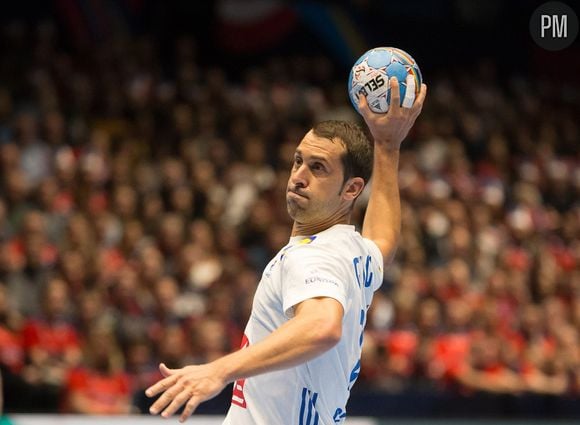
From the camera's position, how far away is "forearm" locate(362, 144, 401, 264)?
500 cm

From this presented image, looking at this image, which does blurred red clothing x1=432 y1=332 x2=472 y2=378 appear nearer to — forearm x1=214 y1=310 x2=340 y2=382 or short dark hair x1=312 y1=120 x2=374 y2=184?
short dark hair x1=312 y1=120 x2=374 y2=184

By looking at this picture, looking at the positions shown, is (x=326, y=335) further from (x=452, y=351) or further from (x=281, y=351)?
(x=452, y=351)

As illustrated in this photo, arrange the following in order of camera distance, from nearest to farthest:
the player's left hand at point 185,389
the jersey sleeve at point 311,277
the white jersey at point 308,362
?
1. the player's left hand at point 185,389
2. the jersey sleeve at point 311,277
3. the white jersey at point 308,362

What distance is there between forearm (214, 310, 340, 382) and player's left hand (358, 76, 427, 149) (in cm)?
153

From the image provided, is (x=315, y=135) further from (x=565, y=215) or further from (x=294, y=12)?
(x=294, y=12)

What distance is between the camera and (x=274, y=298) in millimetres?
4121

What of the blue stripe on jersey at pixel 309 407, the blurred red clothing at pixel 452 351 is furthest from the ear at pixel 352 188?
the blurred red clothing at pixel 452 351

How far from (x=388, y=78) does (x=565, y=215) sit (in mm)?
11282

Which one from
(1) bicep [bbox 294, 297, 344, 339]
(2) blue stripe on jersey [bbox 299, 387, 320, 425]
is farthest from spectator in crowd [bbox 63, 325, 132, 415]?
(1) bicep [bbox 294, 297, 344, 339]

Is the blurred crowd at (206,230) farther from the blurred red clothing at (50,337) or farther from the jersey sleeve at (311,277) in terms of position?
the jersey sleeve at (311,277)

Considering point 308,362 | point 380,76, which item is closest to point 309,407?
point 308,362

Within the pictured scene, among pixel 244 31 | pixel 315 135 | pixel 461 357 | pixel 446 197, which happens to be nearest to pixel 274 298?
pixel 315 135

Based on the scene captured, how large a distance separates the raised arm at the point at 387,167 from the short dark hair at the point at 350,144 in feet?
1.59

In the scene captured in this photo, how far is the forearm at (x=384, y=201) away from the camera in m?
5.00
